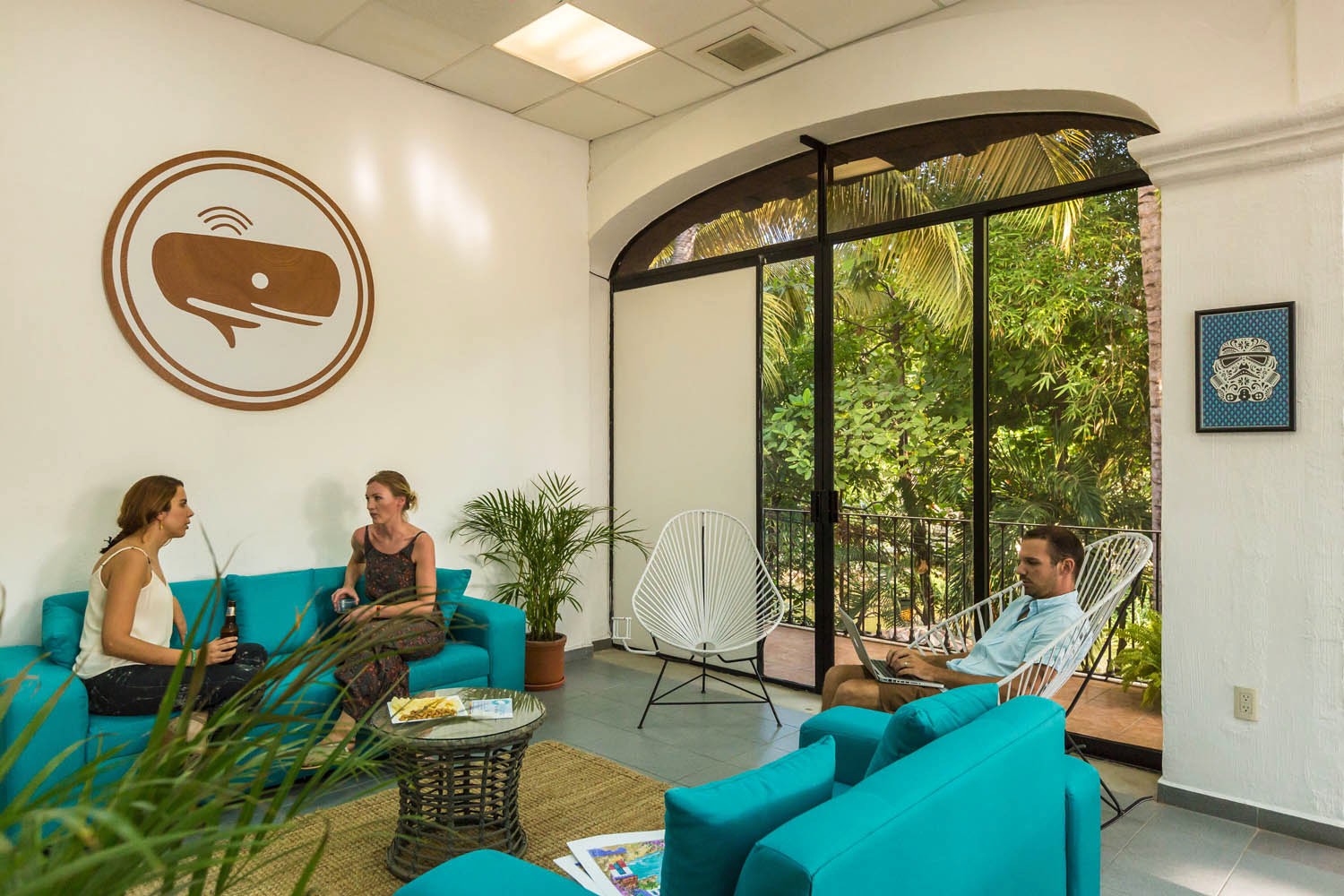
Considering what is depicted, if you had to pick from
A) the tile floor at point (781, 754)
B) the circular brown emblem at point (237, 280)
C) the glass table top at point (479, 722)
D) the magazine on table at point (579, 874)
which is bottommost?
the tile floor at point (781, 754)

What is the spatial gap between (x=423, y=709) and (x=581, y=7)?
3.14 meters

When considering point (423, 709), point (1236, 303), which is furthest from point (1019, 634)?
point (423, 709)

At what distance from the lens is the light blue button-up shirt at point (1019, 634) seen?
305 cm

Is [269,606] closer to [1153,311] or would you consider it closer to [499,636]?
[499,636]

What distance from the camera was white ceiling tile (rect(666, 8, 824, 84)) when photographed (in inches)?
162

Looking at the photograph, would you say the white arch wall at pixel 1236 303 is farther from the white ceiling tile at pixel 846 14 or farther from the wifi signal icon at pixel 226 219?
the wifi signal icon at pixel 226 219

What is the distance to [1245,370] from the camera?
3174 millimetres

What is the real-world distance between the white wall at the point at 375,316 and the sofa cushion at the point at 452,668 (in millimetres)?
898

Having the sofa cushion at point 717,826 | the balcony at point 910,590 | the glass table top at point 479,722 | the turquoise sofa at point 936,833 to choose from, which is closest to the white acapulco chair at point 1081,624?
the balcony at point 910,590

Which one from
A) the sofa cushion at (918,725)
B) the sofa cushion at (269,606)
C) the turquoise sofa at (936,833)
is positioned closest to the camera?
the turquoise sofa at (936,833)

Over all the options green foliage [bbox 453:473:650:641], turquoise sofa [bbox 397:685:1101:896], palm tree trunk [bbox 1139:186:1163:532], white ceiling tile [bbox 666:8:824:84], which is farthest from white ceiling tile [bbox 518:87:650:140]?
turquoise sofa [bbox 397:685:1101:896]

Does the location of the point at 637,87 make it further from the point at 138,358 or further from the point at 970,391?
the point at 138,358

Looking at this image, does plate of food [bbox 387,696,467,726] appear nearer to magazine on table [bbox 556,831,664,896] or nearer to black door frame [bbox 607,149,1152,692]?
magazine on table [bbox 556,831,664,896]

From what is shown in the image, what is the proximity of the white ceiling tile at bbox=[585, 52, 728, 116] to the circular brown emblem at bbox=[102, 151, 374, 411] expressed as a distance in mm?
1637
